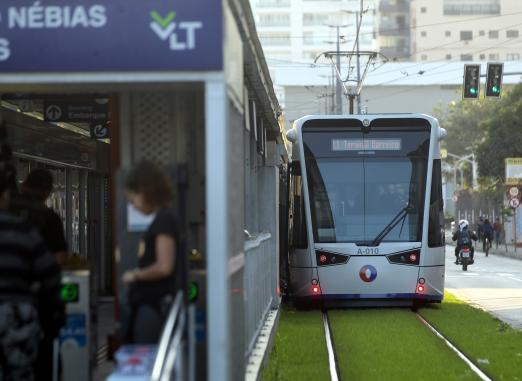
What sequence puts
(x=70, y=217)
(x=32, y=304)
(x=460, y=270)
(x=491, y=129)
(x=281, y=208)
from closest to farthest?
(x=32, y=304), (x=70, y=217), (x=281, y=208), (x=460, y=270), (x=491, y=129)

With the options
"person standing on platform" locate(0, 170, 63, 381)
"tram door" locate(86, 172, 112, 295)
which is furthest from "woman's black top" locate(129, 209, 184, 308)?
"tram door" locate(86, 172, 112, 295)

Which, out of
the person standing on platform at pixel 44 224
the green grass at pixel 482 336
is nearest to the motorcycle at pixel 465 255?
the green grass at pixel 482 336

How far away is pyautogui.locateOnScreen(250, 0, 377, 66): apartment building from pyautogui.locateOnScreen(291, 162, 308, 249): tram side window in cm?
12965

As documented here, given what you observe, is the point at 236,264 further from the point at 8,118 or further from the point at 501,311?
the point at 501,311

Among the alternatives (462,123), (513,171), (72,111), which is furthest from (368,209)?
(462,123)

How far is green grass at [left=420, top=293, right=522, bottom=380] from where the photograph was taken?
13.4 m

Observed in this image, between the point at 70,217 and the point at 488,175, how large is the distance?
5156 centimetres

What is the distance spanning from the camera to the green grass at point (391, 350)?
12773 mm

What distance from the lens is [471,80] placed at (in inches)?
1283

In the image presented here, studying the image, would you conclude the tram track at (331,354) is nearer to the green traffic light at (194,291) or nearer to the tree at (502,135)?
the green traffic light at (194,291)

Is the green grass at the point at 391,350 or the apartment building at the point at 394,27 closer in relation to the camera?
the green grass at the point at 391,350

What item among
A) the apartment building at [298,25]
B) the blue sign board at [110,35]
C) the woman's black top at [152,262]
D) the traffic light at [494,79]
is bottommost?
the woman's black top at [152,262]

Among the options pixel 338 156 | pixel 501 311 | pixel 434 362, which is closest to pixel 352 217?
pixel 338 156

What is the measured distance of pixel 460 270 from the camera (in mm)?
40469
